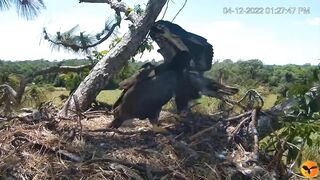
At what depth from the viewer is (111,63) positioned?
3936 millimetres

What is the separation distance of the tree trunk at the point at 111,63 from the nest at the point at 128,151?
49 cm

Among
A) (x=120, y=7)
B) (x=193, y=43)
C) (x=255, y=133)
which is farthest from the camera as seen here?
(x=120, y=7)

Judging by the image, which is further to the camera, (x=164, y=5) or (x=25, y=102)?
(x=25, y=102)


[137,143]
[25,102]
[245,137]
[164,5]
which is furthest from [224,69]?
[25,102]

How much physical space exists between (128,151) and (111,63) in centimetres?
128

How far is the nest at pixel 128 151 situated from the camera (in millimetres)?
2529

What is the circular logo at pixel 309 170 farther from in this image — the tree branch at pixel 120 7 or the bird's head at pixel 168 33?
the tree branch at pixel 120 7

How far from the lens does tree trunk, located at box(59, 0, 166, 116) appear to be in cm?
385

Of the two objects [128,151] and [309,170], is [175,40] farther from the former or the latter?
[309,170]

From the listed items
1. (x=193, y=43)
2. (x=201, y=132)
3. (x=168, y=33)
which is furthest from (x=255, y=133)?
(x=168, y=33)

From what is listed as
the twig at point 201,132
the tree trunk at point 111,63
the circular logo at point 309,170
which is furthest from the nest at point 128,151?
the tree trunk at point 111,63

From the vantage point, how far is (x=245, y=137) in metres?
3.05

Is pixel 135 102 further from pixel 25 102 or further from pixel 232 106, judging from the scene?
pixel 25 102

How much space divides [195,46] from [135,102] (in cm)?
68
